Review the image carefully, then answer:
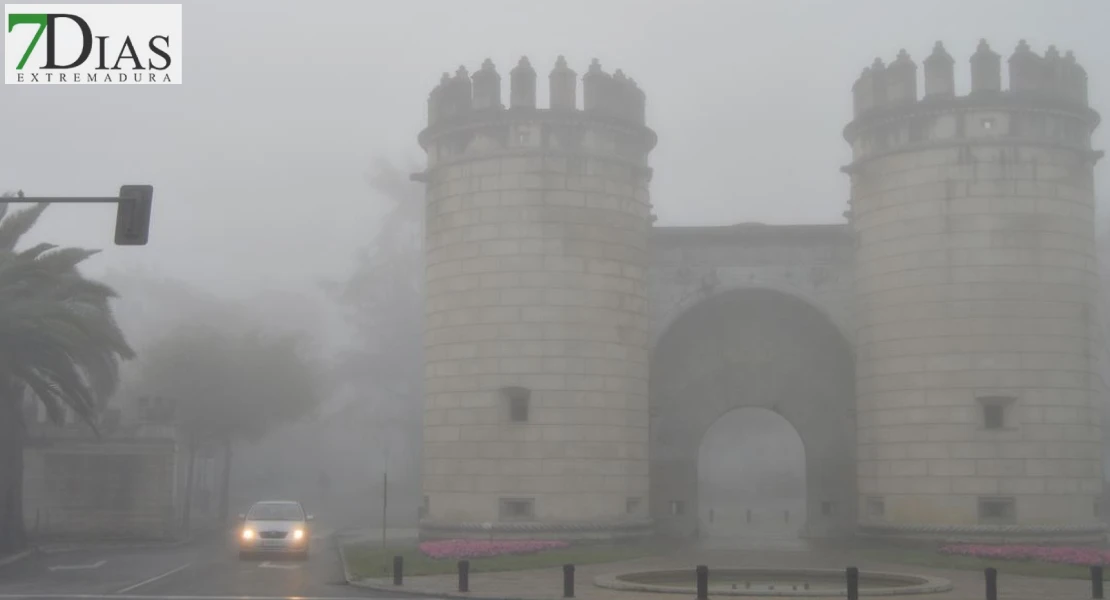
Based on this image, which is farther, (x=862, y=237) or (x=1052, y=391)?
(x=862, y=237)

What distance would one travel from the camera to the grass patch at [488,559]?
87.4 feet

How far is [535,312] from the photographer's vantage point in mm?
33688

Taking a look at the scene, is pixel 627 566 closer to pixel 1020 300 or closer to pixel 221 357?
pixel 1020 300

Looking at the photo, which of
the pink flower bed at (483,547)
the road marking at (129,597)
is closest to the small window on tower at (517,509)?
the pink flower bed at (483,547)

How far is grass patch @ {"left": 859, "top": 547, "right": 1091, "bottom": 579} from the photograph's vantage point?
25938mm

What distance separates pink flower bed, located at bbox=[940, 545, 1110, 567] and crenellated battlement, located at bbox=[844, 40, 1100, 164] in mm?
10081

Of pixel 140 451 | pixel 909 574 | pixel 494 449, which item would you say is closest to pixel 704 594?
pixel 909 574

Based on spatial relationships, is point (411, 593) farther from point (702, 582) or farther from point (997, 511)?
point (997, 511)

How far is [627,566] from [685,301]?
395 inches

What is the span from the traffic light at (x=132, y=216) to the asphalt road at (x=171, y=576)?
595 cm

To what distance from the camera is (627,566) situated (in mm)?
28234

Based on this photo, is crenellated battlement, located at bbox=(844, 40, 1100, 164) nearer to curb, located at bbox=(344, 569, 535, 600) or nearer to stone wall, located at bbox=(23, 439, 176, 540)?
curb, located at bbox=(344, 569, 535, 600)

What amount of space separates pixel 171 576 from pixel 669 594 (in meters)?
10.2

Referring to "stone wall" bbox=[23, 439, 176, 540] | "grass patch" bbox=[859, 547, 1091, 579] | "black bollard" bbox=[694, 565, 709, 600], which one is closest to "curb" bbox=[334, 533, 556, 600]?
"black bollard" bbox=[694, 565, 709, 600]
